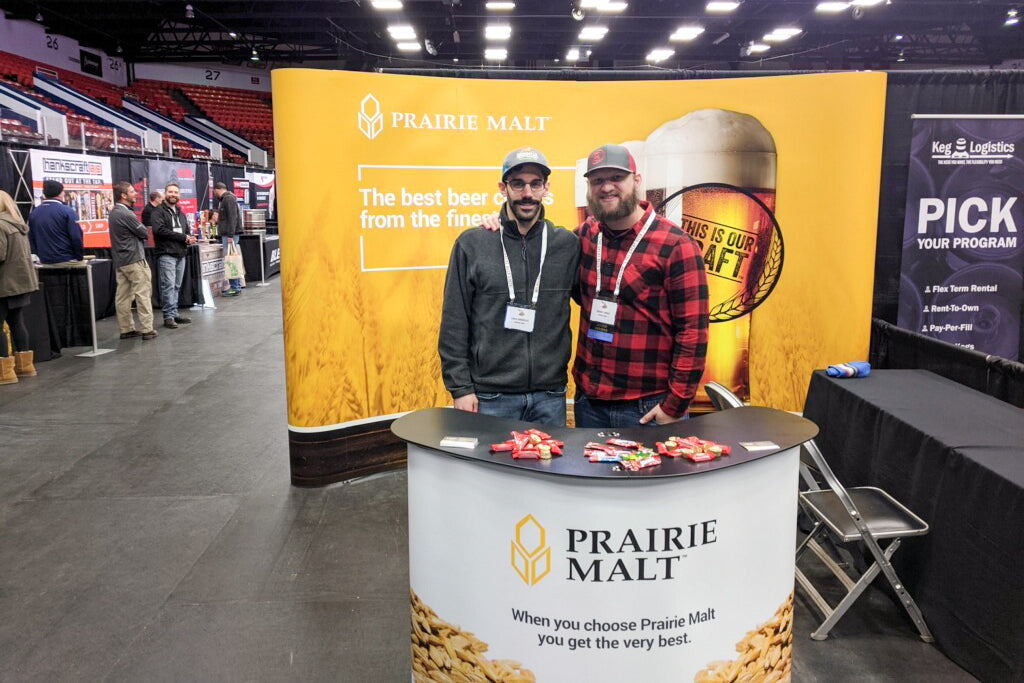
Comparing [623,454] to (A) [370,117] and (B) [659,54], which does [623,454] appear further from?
(B) [659,54]

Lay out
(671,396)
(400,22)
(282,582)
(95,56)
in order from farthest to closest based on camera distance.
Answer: (95,56)
(400,22)
(282,582)
(671,396)

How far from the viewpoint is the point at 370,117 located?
11.7ft

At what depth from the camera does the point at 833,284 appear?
3.87 meters

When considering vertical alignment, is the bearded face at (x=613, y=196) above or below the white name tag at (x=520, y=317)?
above

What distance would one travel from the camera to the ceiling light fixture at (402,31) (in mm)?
14797

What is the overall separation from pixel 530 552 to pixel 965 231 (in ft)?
11.7

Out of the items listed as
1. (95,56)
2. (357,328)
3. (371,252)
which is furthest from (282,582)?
(95,56)

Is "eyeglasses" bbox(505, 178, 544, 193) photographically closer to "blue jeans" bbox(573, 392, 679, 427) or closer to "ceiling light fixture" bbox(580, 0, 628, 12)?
"blue jeans" bbox(573, 392, 679, 427)

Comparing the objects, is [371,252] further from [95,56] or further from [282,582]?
[95,56]

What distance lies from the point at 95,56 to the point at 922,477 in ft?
78.3

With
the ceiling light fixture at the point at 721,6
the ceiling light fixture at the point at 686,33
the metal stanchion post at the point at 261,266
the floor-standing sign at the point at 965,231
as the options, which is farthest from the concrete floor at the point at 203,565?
the ceiling light fixture at the point at 686,33

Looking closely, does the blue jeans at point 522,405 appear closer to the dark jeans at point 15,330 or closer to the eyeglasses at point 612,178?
the eyeglasses at point 612,178

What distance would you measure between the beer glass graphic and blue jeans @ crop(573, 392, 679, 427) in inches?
63.5

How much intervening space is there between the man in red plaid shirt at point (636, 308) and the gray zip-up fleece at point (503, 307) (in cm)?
9
